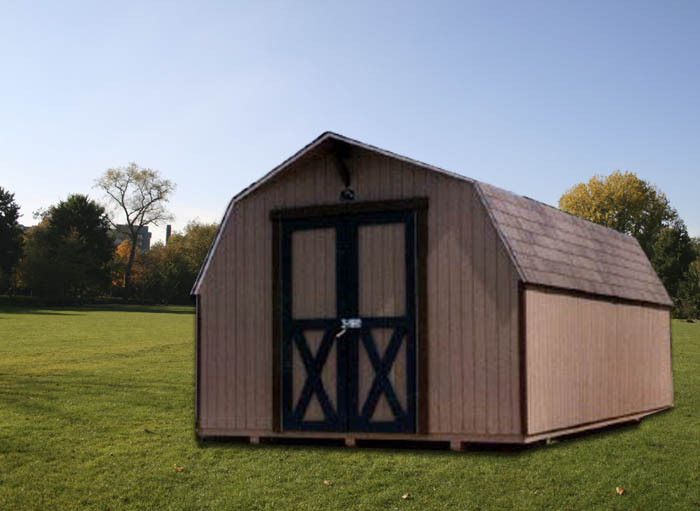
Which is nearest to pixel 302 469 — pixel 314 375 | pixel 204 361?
pixel 204 361

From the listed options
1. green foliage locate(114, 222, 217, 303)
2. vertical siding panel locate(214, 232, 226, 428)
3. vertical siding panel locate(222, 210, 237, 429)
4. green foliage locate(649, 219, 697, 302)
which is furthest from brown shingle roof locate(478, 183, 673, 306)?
green foliage locate(114, 222, 217, 303)

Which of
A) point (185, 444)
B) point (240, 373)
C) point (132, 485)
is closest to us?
point (240, 373)

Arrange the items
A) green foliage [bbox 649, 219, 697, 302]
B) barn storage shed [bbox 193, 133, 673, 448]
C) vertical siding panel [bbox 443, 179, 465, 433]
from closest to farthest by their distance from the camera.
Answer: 1. barn storage shed [bbox 193, 133, 673, 448]
2. vertical siding panel [bbox 443, 179, 465, 433]
3. green foliage [bbox 649, 219, 697, 302]

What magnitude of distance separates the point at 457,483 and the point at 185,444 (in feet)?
20.2

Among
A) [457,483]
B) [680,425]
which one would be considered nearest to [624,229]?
[680,425]

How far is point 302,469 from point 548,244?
235 inches

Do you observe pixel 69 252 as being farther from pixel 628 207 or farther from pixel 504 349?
pixel 504 349

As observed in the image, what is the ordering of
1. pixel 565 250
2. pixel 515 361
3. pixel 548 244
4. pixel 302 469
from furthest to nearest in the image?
pixel 302 469, pixel 565 250, pixel 548 244, pixel 515 361

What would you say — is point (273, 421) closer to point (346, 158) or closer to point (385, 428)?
point (385, 428)

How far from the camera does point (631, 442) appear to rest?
1556 cm

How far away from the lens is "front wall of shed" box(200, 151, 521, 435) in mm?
11586

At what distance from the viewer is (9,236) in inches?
3248

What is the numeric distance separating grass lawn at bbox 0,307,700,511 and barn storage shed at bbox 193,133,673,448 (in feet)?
1.85

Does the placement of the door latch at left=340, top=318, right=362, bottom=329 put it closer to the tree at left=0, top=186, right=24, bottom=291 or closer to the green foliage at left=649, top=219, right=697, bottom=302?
the green foliage at left=649, top=219, right=697, bottom=302
